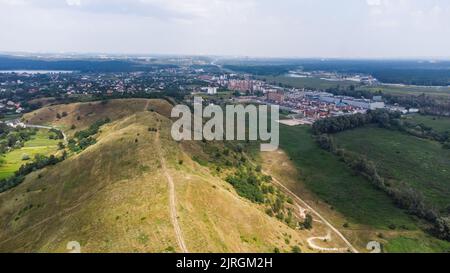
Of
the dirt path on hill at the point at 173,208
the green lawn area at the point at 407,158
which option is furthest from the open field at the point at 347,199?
the dirt path on hill at the point at 173,208

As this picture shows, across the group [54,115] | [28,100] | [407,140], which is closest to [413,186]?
[407,140]

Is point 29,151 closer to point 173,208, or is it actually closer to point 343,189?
point 173,208

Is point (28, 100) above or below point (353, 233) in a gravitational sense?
above

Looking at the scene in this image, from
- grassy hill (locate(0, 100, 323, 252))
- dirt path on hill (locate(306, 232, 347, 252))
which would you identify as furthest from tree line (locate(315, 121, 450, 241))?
grassy hill (locate(0, 100, 323, 252))

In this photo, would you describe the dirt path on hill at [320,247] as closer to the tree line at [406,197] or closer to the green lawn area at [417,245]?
the green lawn area at [417,245]

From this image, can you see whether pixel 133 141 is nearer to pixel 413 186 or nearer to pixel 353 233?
pixel 353 233

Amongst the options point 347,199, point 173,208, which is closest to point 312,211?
point 347,199
